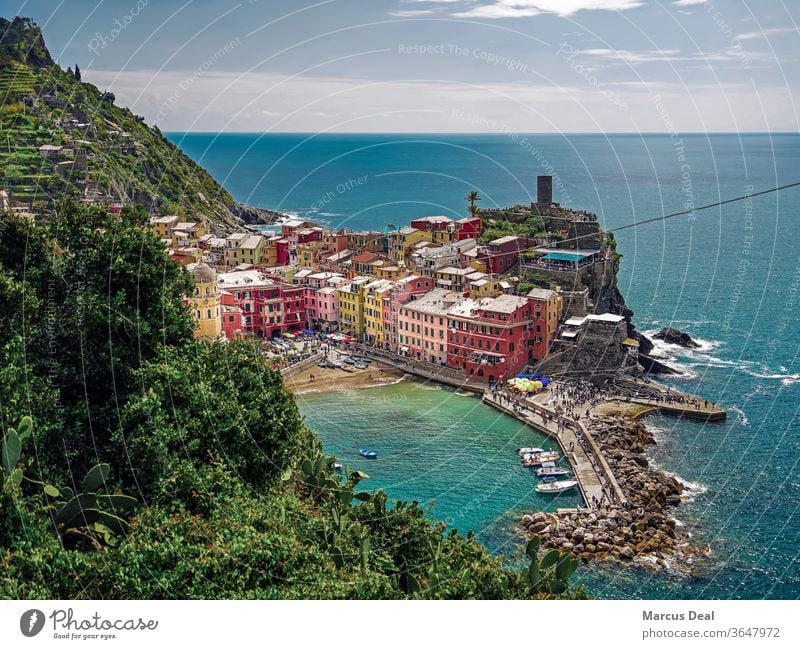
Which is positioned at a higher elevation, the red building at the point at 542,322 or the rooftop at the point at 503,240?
the rooftop at the point at 503,240

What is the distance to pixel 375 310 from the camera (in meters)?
19.1

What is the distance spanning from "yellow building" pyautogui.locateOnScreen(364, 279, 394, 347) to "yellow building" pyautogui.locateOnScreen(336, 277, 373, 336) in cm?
12

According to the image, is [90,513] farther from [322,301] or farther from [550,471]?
[322,301]

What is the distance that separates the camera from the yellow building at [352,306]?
19375mm

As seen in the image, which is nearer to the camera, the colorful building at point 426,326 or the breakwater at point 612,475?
the breakwater at point 612,475

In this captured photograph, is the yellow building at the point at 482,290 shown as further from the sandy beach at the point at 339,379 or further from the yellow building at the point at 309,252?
the yellow building at the point at 309,252

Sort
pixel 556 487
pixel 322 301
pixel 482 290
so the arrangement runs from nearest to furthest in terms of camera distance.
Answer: pixel 556 487 → pixel 482 290 → pixel 322 301

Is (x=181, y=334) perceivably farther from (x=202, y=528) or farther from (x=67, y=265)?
(x=202, y=528)

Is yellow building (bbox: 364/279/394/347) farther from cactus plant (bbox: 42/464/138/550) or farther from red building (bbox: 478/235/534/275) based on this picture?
cactus plant (bbox: 42/464/138/550)

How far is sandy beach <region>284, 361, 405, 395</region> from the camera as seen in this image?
54.2ft

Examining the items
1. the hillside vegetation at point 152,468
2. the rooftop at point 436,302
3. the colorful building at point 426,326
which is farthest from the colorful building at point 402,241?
the hillside vegetation at point 152,468
